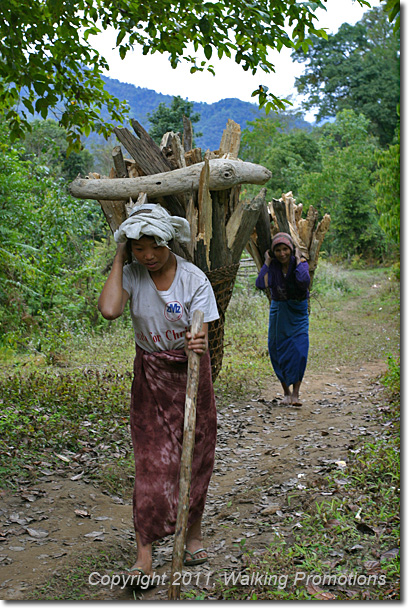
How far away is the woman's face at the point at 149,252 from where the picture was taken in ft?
10.6

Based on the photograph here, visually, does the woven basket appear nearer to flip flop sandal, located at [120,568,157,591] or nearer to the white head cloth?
the white head cloth

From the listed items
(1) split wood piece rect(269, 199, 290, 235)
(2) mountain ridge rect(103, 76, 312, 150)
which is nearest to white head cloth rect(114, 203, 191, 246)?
(1) split wood piece rect(269, 199, 290, 235)

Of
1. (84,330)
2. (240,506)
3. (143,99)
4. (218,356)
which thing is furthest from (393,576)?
(143,99)

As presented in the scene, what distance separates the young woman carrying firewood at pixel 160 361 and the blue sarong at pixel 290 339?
3877mm

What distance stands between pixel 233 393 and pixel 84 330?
452 cm

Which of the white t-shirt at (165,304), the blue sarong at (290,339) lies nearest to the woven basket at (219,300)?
the white t-shirt at (165,304)

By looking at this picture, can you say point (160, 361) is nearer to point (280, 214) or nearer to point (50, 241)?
point (280, 214)

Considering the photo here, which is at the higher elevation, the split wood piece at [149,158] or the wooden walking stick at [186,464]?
the split wood piece at [149,158]

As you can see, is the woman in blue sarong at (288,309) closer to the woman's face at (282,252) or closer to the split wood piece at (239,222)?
the woman's face at (282,252)

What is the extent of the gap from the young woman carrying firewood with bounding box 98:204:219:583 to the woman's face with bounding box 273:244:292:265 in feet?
11.3

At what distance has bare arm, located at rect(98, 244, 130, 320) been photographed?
3.20m

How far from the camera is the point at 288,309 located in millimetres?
7230

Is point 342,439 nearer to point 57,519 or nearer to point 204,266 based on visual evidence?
point 204,266

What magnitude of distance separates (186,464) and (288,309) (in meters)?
4.48
